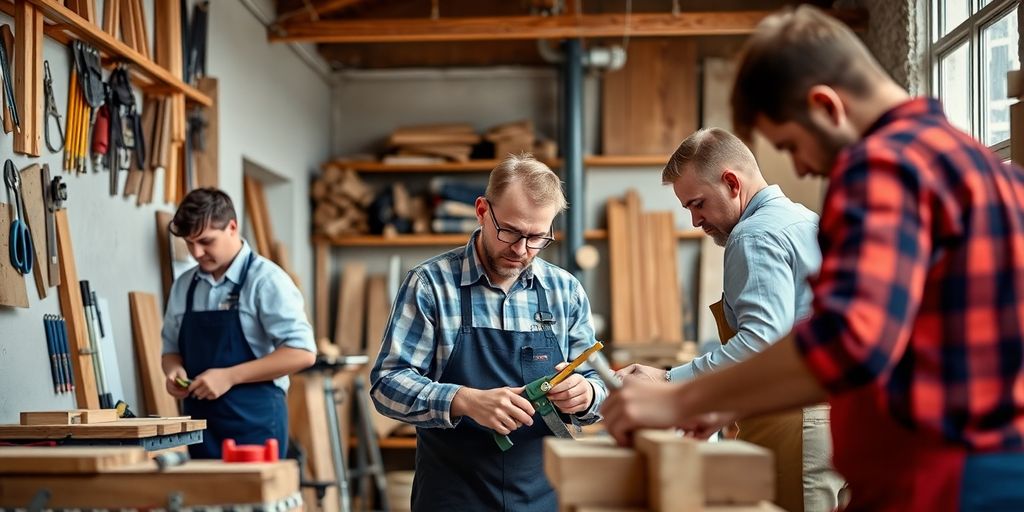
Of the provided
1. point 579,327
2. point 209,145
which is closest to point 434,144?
point 209,145

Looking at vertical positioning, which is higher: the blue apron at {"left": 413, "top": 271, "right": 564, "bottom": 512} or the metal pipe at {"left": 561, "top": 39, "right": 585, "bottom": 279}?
the metal pipe at {"left": 561, "top": 39, "right": 585, "bottom": 279}

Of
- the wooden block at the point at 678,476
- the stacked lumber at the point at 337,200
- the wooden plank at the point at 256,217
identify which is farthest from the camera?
the stacked lumber at the point at 337,200

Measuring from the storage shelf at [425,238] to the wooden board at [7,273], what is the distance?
173 inches

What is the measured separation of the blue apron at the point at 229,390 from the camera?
13.7 feet

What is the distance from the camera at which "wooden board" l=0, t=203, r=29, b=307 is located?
365 cm

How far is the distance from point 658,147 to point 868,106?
6.73 meters

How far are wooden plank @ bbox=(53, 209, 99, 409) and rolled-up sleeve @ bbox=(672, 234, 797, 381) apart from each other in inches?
100

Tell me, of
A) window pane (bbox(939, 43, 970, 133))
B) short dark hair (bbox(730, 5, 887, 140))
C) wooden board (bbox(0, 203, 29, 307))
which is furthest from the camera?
window pane (bbox(939, 43, 970, 133))

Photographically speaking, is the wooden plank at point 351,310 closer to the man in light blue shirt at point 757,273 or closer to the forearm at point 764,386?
the man in light blue shirt at point 757,273

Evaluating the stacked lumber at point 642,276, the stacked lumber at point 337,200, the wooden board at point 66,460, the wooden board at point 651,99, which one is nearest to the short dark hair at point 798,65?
the wooden board at point 66,460

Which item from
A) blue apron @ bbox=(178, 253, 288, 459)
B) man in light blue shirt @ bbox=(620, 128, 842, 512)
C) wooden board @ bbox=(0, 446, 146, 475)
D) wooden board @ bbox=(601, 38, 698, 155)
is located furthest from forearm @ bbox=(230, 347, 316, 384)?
wooden board @ bbox=(601, 38, 698, 155)

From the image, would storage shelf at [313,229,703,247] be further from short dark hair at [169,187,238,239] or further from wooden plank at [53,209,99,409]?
wooden plank at [53,209,99,409]

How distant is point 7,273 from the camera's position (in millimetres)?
3682

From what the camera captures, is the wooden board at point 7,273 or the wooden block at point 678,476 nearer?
the wooden block at point 678,476
